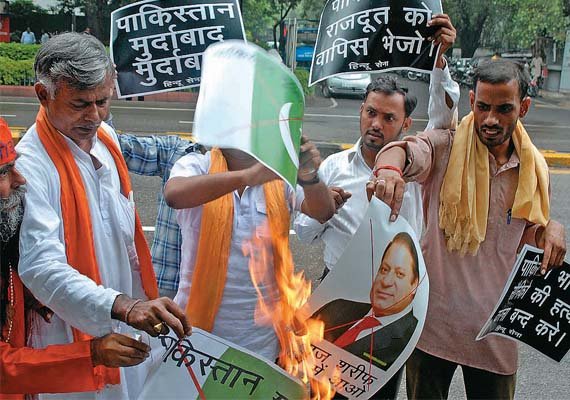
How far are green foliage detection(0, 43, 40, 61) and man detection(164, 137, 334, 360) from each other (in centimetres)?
1075

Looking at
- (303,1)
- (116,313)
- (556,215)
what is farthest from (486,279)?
(556,215)

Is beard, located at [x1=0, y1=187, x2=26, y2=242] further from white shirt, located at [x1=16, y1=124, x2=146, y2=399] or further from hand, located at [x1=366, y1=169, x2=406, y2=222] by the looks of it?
hand, located at [x1=366, y1=169, x2=406, y2=222]

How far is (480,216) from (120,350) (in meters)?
1.21

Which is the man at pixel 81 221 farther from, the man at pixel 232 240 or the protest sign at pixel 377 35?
the protest sign at pixel 377 35

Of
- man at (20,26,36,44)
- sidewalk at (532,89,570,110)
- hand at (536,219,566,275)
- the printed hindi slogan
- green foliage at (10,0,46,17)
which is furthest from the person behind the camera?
sidewalk at (532,89,570,110)

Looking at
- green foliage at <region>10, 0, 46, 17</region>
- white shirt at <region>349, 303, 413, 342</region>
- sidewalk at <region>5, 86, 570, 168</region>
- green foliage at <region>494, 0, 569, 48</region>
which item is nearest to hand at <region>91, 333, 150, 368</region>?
white shirt at <region>349, 303, 413, 342</region>

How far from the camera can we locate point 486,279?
2.45 metres

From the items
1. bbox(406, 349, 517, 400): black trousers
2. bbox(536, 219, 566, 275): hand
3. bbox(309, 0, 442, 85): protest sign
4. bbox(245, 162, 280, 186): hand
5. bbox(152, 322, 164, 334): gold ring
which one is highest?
bbox(309, 0, 442, 85): protest sign

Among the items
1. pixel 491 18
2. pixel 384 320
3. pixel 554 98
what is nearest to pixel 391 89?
pixel 384 320

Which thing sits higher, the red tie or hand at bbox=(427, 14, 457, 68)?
hand at bbox=(427, 14, 457, 68)

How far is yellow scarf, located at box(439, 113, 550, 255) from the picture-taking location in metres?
2.36

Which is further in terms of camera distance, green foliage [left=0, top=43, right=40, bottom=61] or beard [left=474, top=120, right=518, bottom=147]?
green foliage [left=0, top=43, right=40, bottom=61]

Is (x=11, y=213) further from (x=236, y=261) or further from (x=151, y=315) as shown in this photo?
(x=236, y=261)

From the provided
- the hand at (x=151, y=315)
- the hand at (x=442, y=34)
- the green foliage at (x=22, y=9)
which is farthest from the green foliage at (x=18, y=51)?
the hand at (x=151, y=315)
